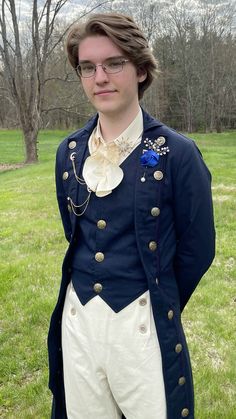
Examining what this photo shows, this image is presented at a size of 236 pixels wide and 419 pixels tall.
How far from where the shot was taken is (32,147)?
21.1 metres

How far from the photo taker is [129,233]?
1812 millimetres

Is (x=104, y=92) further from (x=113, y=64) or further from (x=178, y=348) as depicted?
(x=178, y=348)

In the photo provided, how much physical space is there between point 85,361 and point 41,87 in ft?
64.0

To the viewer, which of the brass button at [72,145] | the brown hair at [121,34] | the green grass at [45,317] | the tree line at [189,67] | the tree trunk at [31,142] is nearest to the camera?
the brown hair at [121,34]

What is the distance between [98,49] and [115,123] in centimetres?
28

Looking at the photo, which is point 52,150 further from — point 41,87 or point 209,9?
point 209,9

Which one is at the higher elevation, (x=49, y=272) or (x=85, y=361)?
(x=85, y=361)

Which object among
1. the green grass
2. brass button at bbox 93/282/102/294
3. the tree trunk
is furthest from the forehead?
the tree trunk

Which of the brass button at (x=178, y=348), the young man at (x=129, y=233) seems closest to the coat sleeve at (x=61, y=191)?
the young man at (x=129, y=233)

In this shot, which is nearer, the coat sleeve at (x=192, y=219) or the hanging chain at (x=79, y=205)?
the coat sleeve at (x=192, y=219)

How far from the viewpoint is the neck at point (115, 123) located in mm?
1802

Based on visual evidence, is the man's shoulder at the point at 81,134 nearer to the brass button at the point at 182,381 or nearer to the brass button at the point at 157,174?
the brass button at the point at 157,174

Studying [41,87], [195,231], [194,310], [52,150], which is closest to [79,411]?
[195,231]

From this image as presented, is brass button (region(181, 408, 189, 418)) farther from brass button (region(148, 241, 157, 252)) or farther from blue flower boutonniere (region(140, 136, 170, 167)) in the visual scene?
blue flower boutonniere (region(140, 136, 170, 167))
